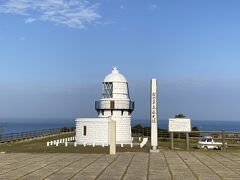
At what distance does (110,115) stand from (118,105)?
50.8 inches

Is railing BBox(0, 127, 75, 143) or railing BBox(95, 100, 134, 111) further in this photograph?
railing BBox(95, 100, 134, 111)

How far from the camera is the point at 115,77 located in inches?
1709

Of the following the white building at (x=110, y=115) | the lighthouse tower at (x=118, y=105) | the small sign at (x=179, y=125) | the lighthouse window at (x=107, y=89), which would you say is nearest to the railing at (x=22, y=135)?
the white building at (x=110, y=115)

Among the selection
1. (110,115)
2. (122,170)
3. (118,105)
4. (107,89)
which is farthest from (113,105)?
(122,170)

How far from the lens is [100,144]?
3953cm

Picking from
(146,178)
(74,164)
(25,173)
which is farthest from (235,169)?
(25,173)

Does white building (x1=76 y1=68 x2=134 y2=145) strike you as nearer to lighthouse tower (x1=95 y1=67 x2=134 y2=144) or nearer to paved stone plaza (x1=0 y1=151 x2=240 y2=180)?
lighthouse tower (x1=95 y1=67 x2=134 y2=144)

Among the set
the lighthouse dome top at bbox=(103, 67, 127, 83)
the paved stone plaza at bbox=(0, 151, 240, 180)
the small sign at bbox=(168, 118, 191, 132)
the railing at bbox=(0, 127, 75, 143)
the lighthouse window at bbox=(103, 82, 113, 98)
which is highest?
the lighthouse dome top at bbox=(103, 67, 127, 83)

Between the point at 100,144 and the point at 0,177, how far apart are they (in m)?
26.6

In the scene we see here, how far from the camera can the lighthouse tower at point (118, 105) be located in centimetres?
4206

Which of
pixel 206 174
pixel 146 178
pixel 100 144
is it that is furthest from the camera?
pixel 100 144

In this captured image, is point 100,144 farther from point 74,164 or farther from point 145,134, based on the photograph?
point 74,164

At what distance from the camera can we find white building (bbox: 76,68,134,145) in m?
39.9

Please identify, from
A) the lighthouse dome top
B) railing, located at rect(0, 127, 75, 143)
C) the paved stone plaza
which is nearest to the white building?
the lighthouse dome top
